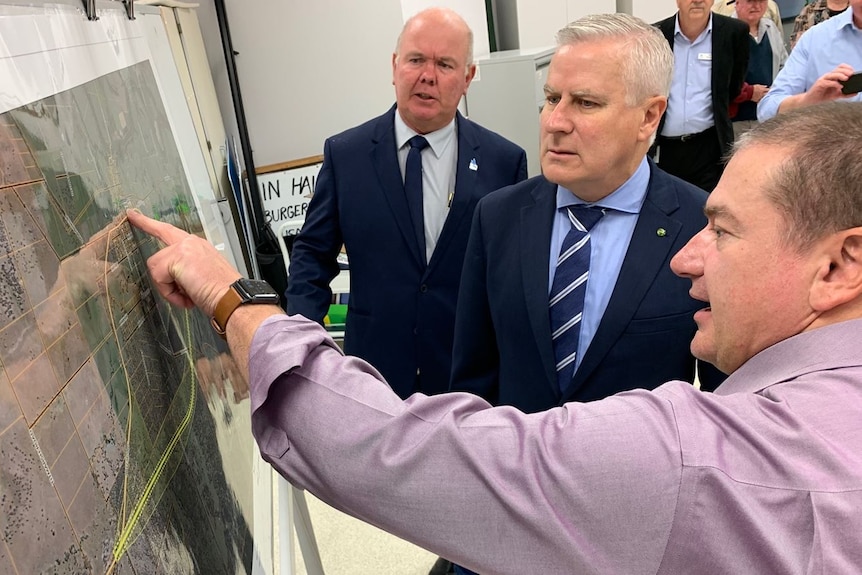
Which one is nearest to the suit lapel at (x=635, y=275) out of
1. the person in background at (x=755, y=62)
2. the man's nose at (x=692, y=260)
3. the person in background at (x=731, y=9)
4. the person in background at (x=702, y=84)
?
the man's nose at (x=692, y=260)

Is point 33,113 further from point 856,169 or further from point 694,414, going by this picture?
point 856,169

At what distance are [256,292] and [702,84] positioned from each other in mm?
3177

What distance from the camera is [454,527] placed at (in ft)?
2.06

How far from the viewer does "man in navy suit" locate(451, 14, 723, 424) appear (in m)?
1.26

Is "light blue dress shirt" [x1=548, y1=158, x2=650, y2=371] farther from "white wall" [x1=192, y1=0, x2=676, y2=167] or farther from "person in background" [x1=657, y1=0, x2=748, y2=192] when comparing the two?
"white wall" [x1=192, y1=0, x2=676, y2=167]

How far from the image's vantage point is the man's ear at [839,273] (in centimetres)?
65

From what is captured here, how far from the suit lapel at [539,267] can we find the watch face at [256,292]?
0.67 metres

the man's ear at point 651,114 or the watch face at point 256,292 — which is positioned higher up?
the man's ear at point 651,114

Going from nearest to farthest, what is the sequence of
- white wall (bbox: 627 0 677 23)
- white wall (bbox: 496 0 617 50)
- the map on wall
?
the map on wall → white wall (bbox: 496 0 617 50) → white wall (bbox: 627 0 677 23)

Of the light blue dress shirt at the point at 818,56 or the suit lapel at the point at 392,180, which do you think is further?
the light blue dress shirt at the point at 818,56

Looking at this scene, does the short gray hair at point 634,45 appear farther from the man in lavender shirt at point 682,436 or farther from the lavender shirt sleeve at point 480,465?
the lavender shirt sleeve at point 480,465

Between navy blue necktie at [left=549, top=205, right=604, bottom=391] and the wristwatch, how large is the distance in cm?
71

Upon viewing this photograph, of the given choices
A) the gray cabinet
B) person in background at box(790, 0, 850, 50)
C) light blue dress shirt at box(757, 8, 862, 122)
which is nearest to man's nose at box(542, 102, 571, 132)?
light blue dress shirt at box(757, 8, 862, 122)

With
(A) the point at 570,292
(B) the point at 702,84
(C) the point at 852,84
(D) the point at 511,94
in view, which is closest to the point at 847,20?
(C) the point at 852,84
